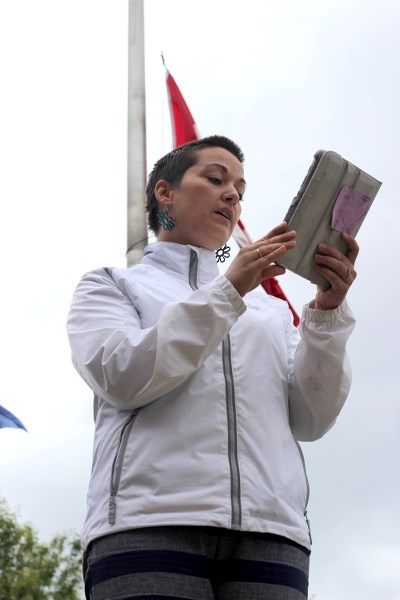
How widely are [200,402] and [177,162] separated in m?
1.11

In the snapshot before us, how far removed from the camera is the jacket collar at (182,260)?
3.21 m

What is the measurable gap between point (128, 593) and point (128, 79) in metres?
6.81

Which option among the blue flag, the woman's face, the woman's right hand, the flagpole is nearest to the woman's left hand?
the woman's right hand

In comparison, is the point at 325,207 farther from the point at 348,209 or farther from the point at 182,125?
the point at 182,125

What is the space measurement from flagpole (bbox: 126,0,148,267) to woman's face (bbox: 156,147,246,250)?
3.31 metres

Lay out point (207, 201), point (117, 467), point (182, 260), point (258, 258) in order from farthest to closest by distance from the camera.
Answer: point (207, 201) < point (182, 260) < point (258, 258) < point (117, 467)

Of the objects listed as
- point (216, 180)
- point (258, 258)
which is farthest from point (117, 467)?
point (216, 180)

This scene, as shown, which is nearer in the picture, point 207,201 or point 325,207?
point 325,207

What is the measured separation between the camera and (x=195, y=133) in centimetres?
904

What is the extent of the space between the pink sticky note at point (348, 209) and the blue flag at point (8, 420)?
20.9 feet

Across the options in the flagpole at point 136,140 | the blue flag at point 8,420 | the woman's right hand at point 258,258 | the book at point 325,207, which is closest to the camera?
the woman's right hand at point 258,258

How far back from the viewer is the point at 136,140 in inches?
317

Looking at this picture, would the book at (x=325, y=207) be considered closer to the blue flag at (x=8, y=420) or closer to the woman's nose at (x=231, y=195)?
the woman's nose at (x=231, y=195)

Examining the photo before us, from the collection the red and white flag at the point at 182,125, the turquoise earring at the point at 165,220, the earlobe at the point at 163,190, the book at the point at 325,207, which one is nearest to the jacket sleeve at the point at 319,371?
the book at the point at 325,207
